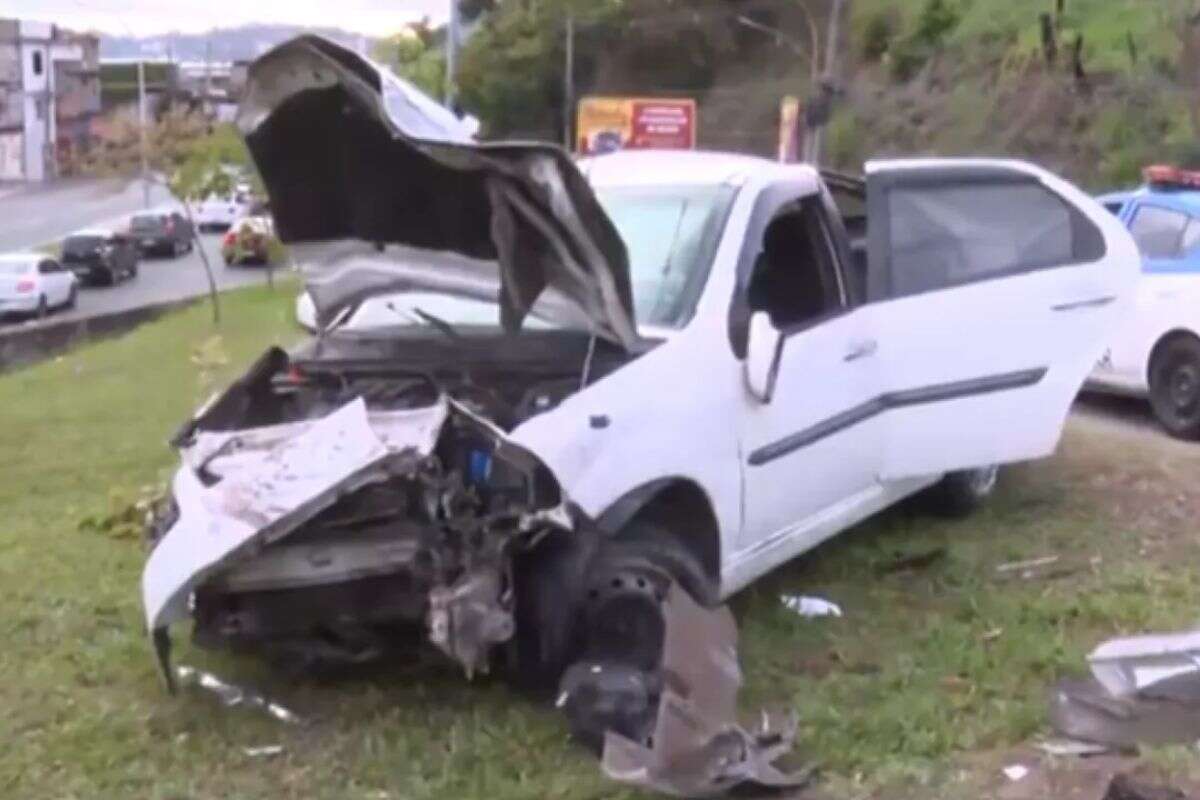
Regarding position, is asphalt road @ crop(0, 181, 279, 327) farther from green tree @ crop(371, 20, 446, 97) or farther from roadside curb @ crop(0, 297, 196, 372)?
green tree @ crop(371, 20, 446, 97)

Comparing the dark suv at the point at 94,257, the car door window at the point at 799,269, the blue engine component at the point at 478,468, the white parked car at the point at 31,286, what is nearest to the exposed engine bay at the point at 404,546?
the blue engine component at the point at 478,468

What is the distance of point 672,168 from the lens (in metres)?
7.58

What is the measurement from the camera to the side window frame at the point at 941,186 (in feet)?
25.3

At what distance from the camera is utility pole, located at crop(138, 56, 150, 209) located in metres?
41.1

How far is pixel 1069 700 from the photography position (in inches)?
225

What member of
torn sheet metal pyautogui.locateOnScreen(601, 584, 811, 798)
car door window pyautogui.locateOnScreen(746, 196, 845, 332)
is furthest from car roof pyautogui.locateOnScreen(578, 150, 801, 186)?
torn sheet metal pyautogui.locateOnScreen(601, 584, 811, 798)

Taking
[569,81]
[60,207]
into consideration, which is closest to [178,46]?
[60,207]

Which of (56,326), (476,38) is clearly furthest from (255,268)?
(56,326)

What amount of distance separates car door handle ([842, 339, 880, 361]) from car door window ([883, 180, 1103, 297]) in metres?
0.31

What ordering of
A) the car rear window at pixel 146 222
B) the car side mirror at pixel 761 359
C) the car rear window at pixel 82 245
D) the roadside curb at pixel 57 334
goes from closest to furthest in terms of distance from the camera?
1. the car side mirror at pixel 761 359
2. the roadside curb at pixel 57 334
3. the car rear window at pixel 82 245
4. the car rear window at pixel 146 222

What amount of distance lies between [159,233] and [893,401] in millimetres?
52325

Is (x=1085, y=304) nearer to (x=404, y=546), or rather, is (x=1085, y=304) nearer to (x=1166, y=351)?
(x=404, y=546)

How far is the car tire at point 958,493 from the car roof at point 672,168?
5.33 ft

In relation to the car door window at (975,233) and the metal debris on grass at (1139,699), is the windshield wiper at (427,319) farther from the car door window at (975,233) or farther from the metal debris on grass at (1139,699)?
the metal debris on grass at (1139,699)
